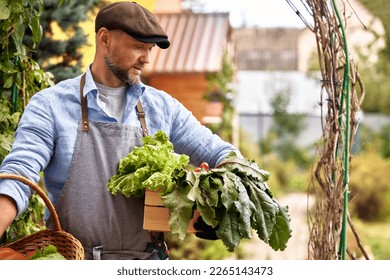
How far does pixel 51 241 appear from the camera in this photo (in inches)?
93.5

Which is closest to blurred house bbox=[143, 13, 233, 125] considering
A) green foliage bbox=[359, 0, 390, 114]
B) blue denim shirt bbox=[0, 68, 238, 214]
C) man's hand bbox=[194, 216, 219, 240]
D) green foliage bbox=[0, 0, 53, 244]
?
green foliage bbox=[0, 0, 53, 244]

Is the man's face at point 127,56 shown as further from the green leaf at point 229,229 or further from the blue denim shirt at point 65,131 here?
the green leaf at point 229,229

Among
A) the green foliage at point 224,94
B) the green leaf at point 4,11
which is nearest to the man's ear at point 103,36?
the green leaf at point 4,11

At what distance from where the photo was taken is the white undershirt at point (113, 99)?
2512 mm

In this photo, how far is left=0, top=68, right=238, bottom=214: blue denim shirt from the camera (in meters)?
2.31

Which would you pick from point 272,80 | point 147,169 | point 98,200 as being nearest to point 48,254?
point 98,200

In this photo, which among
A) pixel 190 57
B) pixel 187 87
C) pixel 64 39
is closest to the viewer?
pixel 64 39

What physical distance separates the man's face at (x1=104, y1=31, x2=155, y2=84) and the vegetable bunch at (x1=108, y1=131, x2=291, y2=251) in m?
0.23

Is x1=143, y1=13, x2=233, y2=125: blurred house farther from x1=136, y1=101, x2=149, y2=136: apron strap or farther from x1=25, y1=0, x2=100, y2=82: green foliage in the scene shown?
x1=136, y1=101, x2=149, y2=136: apron strap

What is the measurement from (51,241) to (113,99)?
52 cm

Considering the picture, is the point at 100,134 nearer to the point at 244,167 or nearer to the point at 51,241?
the point at 51,241

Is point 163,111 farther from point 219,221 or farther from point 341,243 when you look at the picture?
point 341,243

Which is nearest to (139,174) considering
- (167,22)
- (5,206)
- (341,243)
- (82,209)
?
(82,209)

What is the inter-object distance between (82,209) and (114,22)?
618mm
